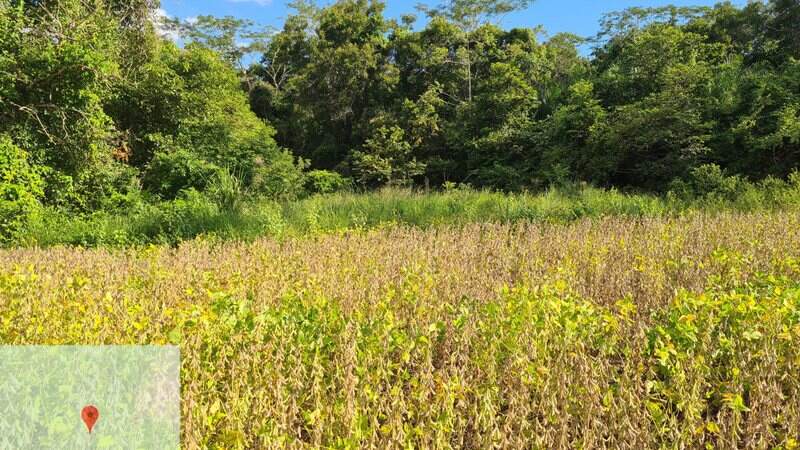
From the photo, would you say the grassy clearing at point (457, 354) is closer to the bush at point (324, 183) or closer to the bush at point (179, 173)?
the bush at point (179, 173)

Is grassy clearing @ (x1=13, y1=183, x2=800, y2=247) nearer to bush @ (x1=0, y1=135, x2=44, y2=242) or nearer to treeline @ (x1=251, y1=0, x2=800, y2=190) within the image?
bush @ (x1=0, y1=135, x2=44, y2=242)

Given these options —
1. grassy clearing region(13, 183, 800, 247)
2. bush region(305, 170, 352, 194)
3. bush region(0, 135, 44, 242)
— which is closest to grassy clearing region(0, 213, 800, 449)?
grassy clearing region(13, 183, 800, 247)

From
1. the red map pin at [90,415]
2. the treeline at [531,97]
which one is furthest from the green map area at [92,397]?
the treeline at [531,97]

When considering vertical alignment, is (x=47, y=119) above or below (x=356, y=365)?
above

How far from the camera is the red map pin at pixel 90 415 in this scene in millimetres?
1583

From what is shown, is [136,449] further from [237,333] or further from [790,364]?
[790,364]

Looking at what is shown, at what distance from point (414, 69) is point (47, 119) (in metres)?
14.5

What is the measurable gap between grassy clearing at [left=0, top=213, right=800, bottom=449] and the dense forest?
7.72 metres

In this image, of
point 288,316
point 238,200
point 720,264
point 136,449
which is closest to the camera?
point 136,449

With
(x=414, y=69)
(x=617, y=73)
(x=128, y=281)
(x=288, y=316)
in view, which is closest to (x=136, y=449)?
(x=288, y=316)

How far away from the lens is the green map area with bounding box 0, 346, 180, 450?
1.56 meters

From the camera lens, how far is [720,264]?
12.4 feet

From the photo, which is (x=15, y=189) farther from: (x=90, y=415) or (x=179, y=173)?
(x=90, y=415)

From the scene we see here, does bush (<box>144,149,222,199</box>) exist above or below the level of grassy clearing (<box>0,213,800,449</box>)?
above
